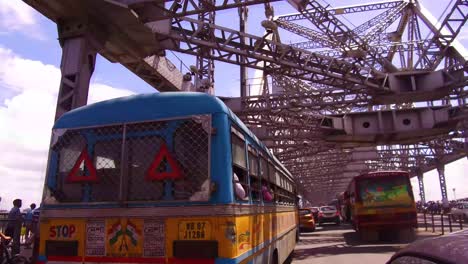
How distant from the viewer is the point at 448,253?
101 inches

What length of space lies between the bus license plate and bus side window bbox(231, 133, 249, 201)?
60 cm

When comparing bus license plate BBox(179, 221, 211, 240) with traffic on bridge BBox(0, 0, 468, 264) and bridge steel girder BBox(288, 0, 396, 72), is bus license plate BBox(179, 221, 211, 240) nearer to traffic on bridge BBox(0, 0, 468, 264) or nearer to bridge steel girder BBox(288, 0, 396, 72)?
traffic on bridge BBox(0, 0, 468, 264)

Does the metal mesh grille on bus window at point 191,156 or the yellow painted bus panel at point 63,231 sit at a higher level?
the metal mesh grille on bus window at point 191,156

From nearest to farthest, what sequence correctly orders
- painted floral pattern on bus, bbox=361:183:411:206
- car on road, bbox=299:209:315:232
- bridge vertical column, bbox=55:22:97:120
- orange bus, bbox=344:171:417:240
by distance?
1. bridge vertical column, bbox=55:22:97:120
2. orange bus, bbox=344:171:417:240
3. painted floral pattern on bus, bbox=361:183:411:206
4. car on road, bbox=299:209:315:232

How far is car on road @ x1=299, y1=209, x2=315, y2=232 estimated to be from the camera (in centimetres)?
2900

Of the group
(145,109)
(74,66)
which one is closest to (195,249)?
(145,109)

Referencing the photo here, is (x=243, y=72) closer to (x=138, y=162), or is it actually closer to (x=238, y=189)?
(x=138, y=162)

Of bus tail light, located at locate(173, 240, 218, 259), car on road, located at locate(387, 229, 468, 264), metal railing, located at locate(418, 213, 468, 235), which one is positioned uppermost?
car on road, located at locate(387, 229, 468, 264)

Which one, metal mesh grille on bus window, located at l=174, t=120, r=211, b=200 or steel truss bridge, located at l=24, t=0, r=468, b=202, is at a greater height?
steel truss bridge, located at l=24, t=0, r=468, b=202

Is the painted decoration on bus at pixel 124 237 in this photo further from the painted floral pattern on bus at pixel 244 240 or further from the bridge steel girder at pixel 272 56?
the bridge steel girder at pixel 272 56

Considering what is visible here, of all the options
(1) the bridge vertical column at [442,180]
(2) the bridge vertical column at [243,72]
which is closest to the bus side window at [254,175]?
(2) the bridge vertical column at [243,72]

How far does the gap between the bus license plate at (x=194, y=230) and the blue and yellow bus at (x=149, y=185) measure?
1 cm

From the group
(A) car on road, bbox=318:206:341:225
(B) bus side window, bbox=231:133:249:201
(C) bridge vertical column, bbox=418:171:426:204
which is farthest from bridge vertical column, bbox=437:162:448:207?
(B) bus side window, bbox=231:133:249:201

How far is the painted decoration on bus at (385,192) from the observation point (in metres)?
18.6
